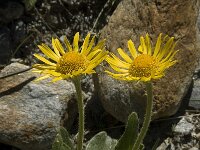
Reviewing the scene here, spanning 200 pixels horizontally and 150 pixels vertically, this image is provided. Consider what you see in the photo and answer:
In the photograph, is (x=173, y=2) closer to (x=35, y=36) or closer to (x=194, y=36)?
(x=194, y=36)

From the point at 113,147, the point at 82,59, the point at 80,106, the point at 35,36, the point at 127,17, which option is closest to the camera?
the point at 80,106

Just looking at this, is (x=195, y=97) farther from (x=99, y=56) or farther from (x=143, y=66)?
(x=99, y=56)

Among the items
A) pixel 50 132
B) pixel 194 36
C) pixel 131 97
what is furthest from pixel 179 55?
pixel 50 132

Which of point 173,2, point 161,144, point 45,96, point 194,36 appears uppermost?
point 173,2

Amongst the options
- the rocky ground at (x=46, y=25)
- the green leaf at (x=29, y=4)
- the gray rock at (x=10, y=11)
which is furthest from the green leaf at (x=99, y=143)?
the gray rock at (x=10, y=11)

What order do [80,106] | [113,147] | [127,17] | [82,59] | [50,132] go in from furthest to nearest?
[127,17], [50,132], [113,147], [82,59], [80,106]

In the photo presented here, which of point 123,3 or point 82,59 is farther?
point 123,3

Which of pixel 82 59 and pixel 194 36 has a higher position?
pixel 194 36

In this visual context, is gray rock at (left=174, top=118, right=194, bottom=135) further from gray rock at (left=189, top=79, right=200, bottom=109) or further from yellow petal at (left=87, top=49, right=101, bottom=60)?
yellow petal at (left=87, top=49, right=101, bottom=60)
